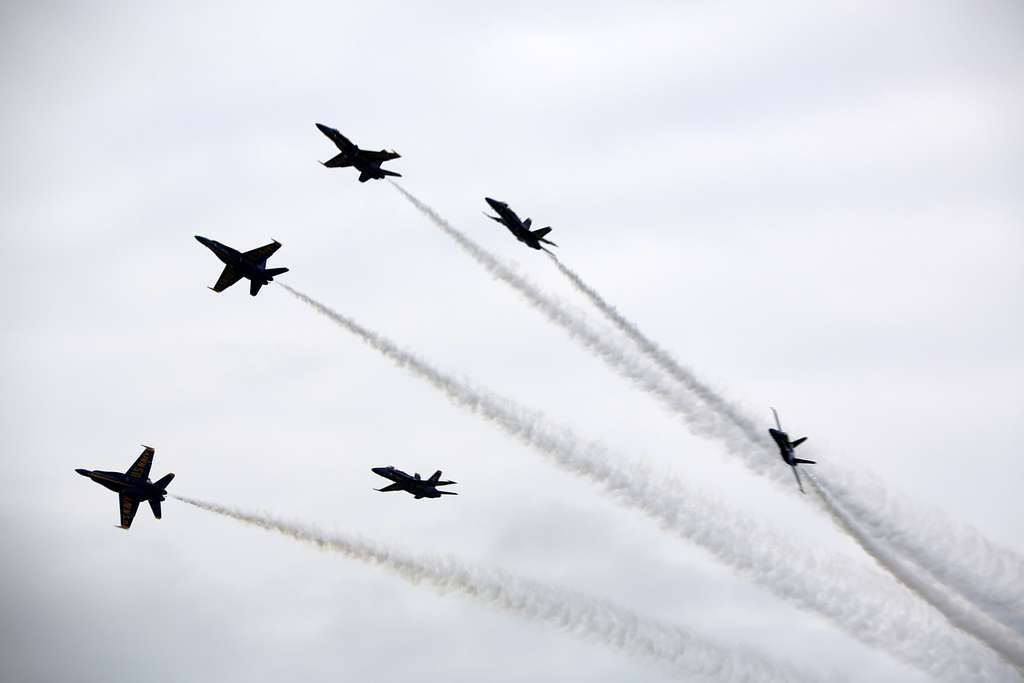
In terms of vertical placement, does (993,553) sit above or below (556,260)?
below

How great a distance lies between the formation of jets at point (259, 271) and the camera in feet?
257

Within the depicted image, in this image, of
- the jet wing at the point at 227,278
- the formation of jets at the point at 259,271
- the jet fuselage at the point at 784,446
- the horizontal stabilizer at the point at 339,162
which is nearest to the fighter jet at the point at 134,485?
the formation of jets at the point at 259,271

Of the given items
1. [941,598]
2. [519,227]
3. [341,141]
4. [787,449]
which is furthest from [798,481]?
[341,141]

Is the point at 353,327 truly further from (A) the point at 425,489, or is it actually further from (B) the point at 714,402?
(B) the point at 714,402

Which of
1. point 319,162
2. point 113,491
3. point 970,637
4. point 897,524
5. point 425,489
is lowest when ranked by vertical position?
point 113,491

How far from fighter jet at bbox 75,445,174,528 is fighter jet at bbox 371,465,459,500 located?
54.8 feet

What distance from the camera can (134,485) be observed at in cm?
8700

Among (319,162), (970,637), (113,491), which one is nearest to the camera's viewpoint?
(970,637)

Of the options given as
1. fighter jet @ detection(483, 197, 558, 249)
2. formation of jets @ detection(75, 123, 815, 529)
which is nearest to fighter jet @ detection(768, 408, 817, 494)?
formation of jets @ detection(75, 123, 815, 529)

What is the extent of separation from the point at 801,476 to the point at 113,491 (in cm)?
5002

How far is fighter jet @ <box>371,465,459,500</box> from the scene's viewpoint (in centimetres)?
9144

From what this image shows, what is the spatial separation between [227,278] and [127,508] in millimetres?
19402

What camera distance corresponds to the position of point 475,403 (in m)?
79.4

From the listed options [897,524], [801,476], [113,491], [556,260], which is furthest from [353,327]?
[897,524]
